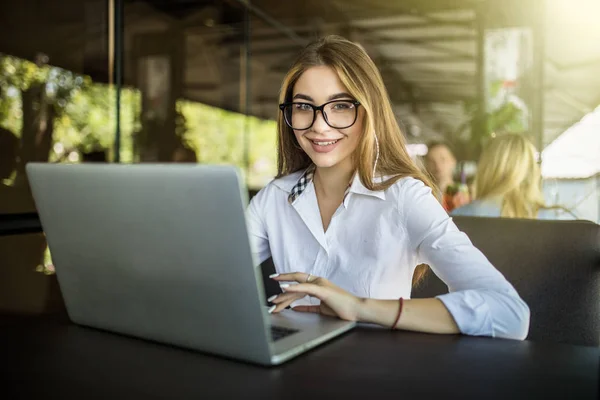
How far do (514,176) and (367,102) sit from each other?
184 cm

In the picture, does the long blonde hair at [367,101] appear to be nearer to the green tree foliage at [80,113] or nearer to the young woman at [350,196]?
the young woman at [350,196]

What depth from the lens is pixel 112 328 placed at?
1091 mm

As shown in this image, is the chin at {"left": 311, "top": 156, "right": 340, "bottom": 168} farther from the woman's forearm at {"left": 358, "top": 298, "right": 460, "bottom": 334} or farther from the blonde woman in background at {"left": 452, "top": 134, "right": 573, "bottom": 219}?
the blonde woman in background at {"left": 452, "top": 134, "right": 573, "bottom": 219}

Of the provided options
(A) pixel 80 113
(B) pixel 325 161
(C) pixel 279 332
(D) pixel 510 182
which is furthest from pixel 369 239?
(A) pixel 80 113

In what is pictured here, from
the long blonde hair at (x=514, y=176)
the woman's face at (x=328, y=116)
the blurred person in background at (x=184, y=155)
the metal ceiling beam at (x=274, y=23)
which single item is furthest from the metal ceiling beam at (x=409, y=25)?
the woman's face at (x=328, y=116)

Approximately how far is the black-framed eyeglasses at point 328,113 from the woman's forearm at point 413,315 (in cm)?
58

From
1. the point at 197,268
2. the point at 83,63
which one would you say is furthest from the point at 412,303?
the point at 83,63

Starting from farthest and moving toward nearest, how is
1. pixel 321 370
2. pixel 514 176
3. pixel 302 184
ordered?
1. pixel 514 176
2. pixel 302 184
3. pixel 321 370

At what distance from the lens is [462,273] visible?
1.31 meters

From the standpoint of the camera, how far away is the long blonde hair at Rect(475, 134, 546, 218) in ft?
10.3

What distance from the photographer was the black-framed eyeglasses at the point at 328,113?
159 cm

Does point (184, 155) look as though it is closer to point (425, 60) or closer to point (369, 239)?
point (369, 239)

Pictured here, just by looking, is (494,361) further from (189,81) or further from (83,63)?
(189,81)

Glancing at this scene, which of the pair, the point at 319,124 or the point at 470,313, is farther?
the point at 319,124
